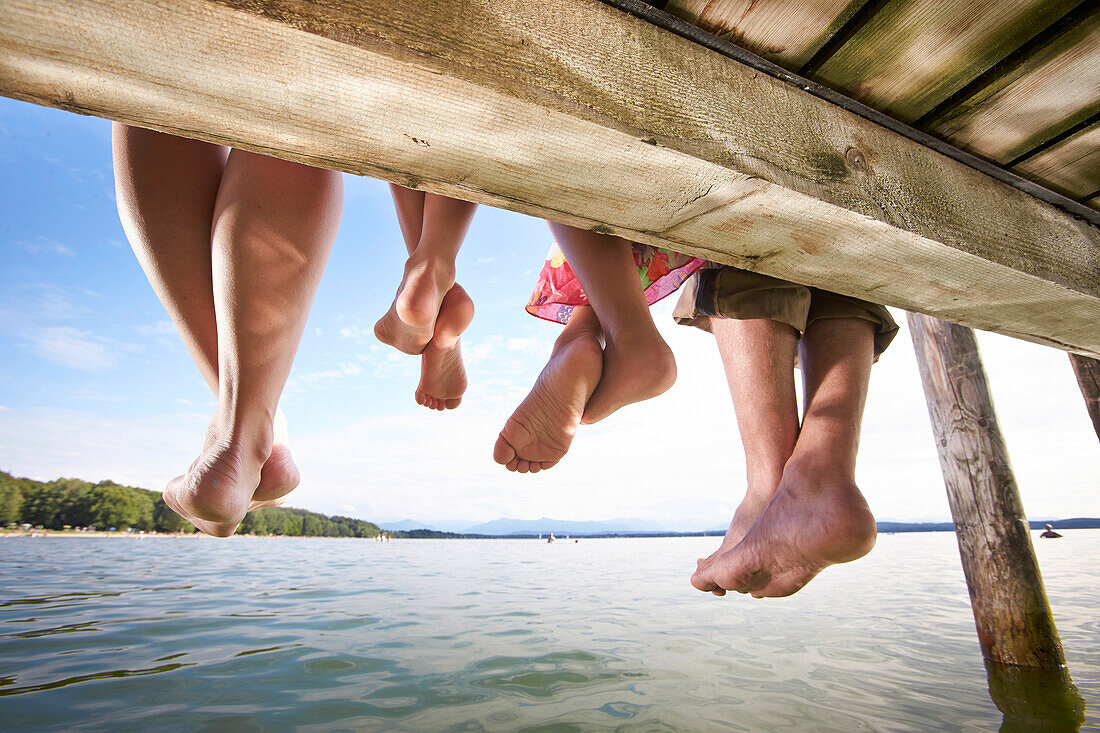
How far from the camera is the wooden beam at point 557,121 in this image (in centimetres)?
38

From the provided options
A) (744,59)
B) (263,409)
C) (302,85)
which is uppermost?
(744,59)

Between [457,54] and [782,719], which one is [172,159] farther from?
[782,719]

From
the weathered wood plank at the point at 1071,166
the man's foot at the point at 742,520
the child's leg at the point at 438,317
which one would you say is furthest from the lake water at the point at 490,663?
the weathered wood plank at the point at 1071,166

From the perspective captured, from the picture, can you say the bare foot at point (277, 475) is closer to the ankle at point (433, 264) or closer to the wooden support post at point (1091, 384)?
the ankle at point (433, 264)

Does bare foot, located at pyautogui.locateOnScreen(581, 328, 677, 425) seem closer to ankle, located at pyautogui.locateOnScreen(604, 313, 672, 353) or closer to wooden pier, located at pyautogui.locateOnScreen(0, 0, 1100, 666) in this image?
ankle, located at pyautogui.locateOnScreen(604, 313, 672, 353)

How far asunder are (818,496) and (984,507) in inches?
84.7

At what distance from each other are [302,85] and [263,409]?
25.9 inches

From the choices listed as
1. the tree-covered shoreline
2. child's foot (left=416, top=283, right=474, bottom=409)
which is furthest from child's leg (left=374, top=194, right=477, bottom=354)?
the tree-covered shoreline

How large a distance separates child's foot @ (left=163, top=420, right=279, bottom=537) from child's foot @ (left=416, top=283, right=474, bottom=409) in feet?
2.04

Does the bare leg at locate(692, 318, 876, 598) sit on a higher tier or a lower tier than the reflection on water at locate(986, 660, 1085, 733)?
higher

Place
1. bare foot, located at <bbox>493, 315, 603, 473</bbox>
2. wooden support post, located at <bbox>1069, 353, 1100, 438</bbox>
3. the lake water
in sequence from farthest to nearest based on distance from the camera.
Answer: wooden support post, located at <bbox>1069, 353, 1100, 438</bbox> < the lake water < bare foot, located at <bbox>493, 315, 603, 473</bbox>

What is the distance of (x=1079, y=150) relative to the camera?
840 millimetres

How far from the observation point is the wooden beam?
15.0 inches

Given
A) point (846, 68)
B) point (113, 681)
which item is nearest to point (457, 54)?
point (846, 68)
